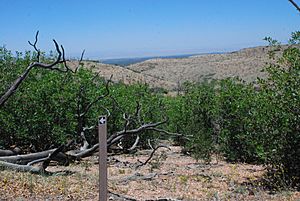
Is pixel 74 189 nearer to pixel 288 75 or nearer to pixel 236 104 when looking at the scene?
pixel 288 75

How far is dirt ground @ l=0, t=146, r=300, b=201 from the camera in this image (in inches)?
303

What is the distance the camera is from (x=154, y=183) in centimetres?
1040

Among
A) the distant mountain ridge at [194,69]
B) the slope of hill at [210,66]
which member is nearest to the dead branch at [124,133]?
the distant mountain ridge at [194,69]

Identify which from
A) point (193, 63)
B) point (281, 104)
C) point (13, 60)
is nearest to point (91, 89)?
point (13, 60)

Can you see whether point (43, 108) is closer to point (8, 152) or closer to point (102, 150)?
point (8, 152)

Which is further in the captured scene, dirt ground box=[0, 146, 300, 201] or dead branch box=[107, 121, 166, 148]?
dead branch box=[107, 121, 166, 148]

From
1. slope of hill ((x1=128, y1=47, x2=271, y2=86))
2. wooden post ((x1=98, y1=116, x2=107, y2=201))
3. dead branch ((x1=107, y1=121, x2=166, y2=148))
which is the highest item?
wooden post ((x1=98, y1=116, x2=107, y2=201))

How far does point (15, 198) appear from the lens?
7.10 metres

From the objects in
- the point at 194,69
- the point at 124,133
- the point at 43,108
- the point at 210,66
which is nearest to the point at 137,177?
the point at 124,133

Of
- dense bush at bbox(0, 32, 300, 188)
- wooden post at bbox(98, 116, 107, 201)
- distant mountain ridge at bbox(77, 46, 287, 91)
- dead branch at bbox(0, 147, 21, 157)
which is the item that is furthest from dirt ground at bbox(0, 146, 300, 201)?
distant mountain ridge at bbox(77, 46, 287, 91)

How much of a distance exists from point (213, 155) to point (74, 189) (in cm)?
901

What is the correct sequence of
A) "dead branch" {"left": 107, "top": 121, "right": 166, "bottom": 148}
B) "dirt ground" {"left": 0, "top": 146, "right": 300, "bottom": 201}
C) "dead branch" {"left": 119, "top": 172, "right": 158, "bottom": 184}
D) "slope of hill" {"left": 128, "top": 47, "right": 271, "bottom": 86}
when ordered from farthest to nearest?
"slope of hill" {"left": 128, "top": 47, "right": 271, "bottom": 86}
"dead branch" {"left": 107, "top": 121, "right": 166, "bottom": 148}
"dead branch" {"left": 119, "top": 172, "right": 158, "bottom": 184}
"dirt ground" {"left": 0, "top": 146, "right": 300, "bottom": 201}

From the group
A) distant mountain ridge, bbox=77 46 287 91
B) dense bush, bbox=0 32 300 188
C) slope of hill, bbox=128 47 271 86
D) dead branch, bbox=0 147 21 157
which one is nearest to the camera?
dense bush, bbox=0 32 300 188

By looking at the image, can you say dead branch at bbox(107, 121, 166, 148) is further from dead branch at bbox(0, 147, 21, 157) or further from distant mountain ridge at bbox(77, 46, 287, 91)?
distant mountain ridge at bbox(77, 46, 287, 91)
